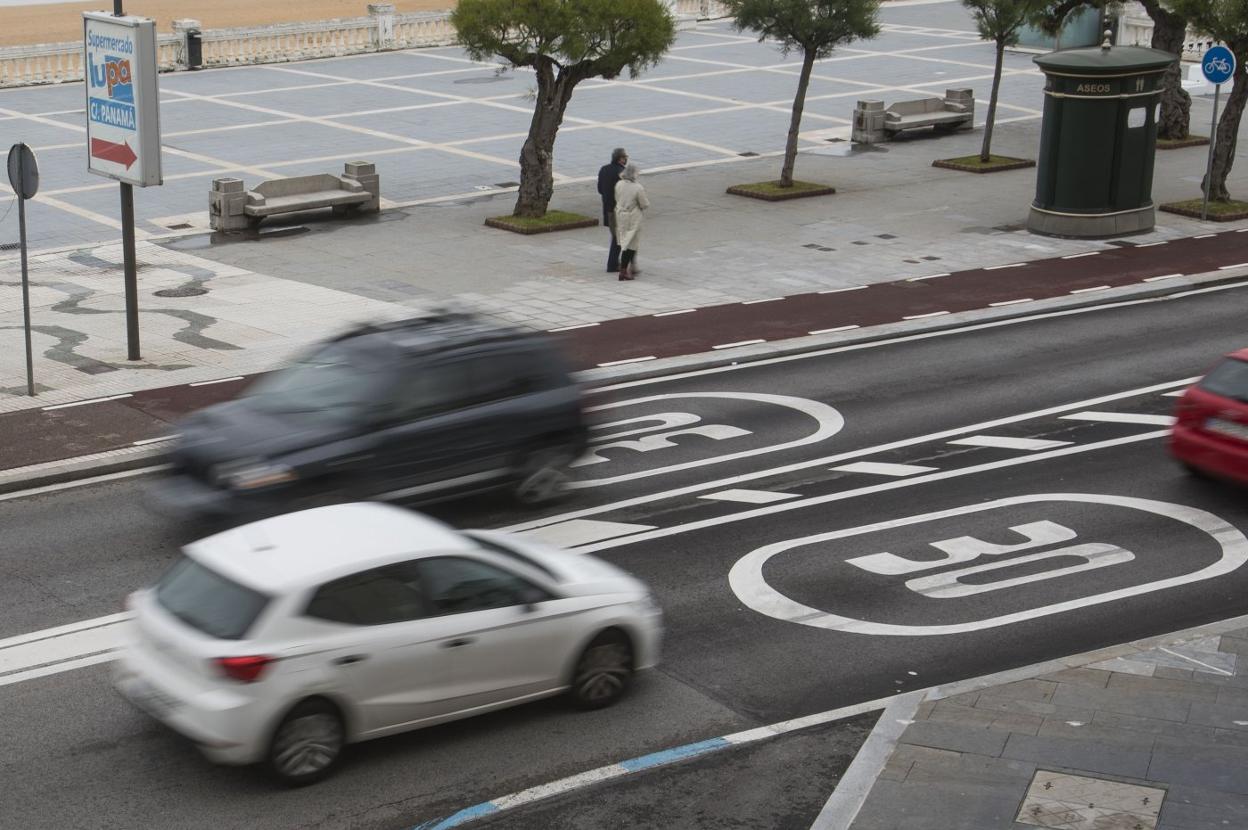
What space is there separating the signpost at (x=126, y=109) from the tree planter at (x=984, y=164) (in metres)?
19.0

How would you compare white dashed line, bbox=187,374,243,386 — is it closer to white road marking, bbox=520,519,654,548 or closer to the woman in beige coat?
white road marking, bbox=520,519,654,548

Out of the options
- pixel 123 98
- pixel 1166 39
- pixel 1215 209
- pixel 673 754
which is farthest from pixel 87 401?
Result: pixel 1166 39

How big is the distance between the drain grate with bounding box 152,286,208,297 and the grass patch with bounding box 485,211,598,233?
6096 millimetres

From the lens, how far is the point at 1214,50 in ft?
93.4

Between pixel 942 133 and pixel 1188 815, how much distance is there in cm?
3135

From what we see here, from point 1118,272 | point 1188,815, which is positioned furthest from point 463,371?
point 1118,272

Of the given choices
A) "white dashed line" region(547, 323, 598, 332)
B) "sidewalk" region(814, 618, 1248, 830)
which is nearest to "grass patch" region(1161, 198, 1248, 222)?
"white dashed line" region(547, 323, 598, 332)

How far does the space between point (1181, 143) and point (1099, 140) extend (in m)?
10.2

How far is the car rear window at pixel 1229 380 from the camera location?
15219mm

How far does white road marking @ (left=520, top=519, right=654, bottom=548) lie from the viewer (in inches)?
566

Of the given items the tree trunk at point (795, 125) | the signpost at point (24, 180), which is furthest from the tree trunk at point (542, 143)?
the signpost at point (24, 180)

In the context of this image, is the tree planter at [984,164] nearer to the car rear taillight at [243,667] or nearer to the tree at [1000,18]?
the tree at [1000,18]

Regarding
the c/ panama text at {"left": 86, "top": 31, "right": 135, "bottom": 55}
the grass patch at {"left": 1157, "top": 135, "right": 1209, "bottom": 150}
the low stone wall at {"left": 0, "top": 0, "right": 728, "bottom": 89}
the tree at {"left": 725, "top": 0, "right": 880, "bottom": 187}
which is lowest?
Answer: the grass patch at {"left": 1157, "top": 135, "right": 1209, "bottom": 150}

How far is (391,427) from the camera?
1416cm
